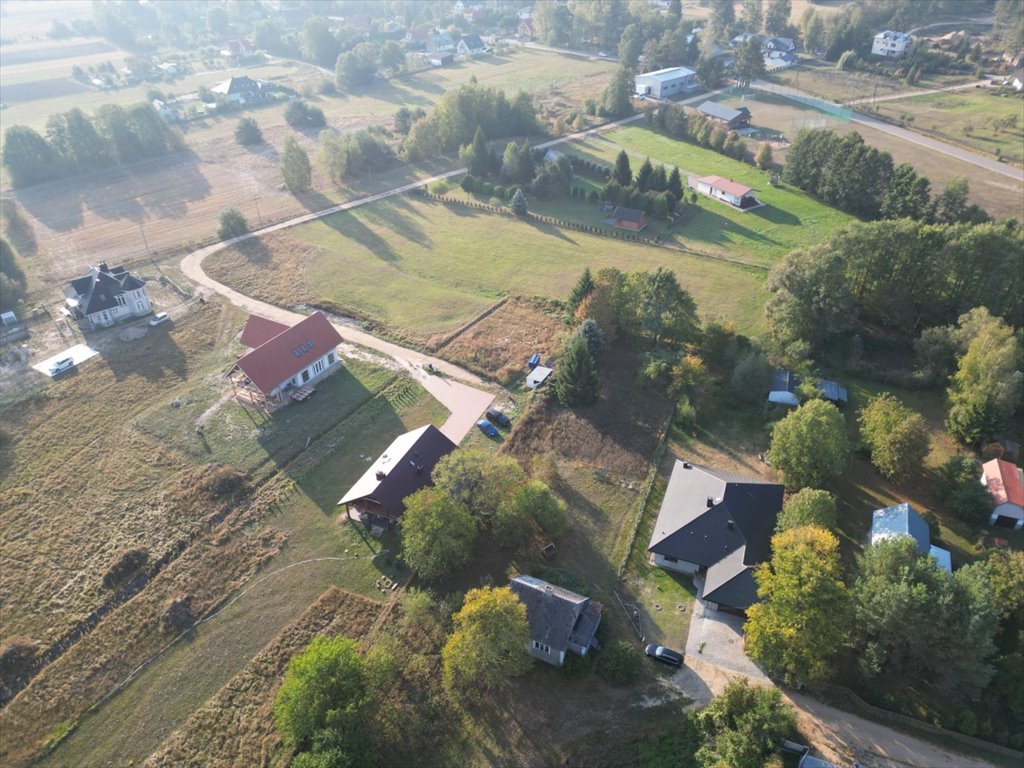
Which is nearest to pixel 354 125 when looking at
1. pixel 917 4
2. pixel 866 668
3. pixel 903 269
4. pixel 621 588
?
pixel 903 269

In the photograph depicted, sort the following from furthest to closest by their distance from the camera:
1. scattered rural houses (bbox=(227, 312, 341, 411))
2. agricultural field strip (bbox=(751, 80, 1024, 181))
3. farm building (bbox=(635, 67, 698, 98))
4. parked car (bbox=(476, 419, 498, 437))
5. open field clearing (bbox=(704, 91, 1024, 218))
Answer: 1. farm building (bbox=(635, 67, 698, 98))
2. agricultural field strip (bbox=(751, 80, 1024, 181))
3. open field clearing (bbox=(704, 91, 1024, 218))
4. scattered rural houses (bbox=(227, 312, 341, 411))
5. parked car (bbox=(476, 419, 498, 437))

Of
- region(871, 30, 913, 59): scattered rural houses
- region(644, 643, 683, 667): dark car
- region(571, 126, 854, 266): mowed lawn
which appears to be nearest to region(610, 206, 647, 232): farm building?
region(571, 126, 854, 266): mowed lawn

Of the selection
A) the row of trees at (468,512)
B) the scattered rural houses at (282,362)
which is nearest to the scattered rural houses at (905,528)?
the row of trees at (468,512)

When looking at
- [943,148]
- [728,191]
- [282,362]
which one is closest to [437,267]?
[282,362]

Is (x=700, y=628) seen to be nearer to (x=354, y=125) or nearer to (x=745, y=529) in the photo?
(x=745, y=529)

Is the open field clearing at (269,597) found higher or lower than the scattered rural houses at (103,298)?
lower

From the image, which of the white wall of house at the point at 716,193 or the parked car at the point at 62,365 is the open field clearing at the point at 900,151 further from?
the parked car at the point at 62,365

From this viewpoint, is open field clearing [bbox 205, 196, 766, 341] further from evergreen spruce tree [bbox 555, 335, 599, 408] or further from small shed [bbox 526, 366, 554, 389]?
evergreen spruce tree [bbox 555, 335, 599, 408]
